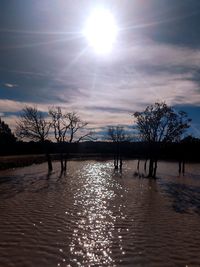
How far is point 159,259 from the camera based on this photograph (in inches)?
328

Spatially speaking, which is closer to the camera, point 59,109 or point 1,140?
point 59,109

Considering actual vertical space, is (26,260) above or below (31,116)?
below

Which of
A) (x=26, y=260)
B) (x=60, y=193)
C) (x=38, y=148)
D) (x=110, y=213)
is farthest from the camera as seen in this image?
(x=38, y=148)

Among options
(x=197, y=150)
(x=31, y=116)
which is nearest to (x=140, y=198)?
(x=31, y=116)

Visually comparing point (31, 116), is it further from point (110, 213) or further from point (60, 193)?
point (110, 213)

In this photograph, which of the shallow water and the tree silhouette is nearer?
the shallow water

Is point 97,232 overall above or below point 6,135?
below

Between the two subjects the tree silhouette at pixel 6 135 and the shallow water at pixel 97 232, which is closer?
the shallow water at pixel 97 232

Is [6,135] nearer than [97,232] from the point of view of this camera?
No

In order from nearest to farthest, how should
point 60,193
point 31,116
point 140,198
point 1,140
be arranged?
point 140,198 → point 60,193 → point 31,116 → point 1,140

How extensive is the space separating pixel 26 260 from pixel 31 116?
41657 mm

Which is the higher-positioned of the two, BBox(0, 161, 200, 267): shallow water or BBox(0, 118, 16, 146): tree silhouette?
BBox(0, 118, 16, 146): tree silhouette

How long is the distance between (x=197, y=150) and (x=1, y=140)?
50.1m

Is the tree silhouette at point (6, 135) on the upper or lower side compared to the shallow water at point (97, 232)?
upper
